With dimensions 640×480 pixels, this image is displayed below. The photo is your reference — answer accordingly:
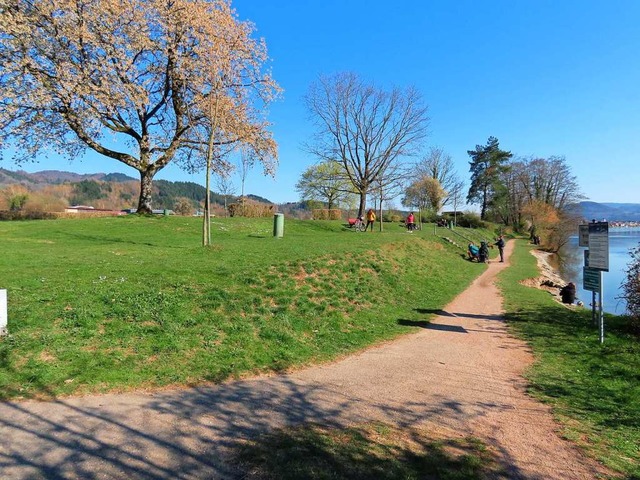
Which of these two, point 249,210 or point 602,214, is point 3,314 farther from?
point 602,214

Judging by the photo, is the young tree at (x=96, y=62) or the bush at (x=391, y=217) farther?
the bush at (x=391, y=217)

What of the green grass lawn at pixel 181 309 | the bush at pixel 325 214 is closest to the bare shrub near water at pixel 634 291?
the green grass lawn at pixel 181 309

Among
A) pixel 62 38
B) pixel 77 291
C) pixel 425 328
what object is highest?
pixel 62 38

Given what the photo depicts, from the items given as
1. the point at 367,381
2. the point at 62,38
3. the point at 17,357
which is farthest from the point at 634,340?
the point at 62,38

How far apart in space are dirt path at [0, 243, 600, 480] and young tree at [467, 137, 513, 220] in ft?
217

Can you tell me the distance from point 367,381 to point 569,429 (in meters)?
2.49

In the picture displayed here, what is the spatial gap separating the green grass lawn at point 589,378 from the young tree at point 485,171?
6087 cm

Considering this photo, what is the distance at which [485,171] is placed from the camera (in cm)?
6719

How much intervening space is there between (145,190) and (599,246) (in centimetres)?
2241

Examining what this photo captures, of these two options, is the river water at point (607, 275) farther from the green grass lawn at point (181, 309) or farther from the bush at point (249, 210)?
→ the bush at point (249, 210)

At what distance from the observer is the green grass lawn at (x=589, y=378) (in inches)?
163

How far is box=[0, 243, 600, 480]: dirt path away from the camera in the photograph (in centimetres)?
334

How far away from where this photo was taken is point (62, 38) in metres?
19.1

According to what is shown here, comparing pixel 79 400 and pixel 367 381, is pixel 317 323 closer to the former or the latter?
pixel 367 381
